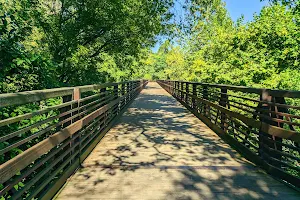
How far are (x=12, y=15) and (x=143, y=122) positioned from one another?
13.3 feet

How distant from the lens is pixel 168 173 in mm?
3680

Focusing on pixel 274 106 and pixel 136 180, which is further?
pixel 274 106

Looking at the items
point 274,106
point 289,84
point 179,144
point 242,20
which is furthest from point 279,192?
point 242,20

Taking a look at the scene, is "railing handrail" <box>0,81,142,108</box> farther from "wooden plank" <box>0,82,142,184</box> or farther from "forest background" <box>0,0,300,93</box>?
"forest background" <box>0,0,300,93</box>

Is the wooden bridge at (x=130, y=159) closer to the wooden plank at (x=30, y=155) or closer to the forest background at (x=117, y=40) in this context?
the wooden plank at (x=30, y=155)

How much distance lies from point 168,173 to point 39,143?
5.60ft

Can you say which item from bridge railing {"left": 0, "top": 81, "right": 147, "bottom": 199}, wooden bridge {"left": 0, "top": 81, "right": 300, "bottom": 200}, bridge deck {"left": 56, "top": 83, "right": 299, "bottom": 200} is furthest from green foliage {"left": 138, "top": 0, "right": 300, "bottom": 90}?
bridge railing {"left": 0, "top": 81, "right": 147, "bottom": 199}

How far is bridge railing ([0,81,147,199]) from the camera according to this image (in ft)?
7.16

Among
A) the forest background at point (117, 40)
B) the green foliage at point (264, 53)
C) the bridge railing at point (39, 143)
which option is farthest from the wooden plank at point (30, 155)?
the green foliage at point (264, 53)

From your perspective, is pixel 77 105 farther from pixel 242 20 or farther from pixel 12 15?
pixel 242 20

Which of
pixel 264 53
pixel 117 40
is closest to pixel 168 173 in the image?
pixel 117 40

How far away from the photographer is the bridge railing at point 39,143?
218 cm

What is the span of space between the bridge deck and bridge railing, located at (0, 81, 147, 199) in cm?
24

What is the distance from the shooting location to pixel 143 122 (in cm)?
771
